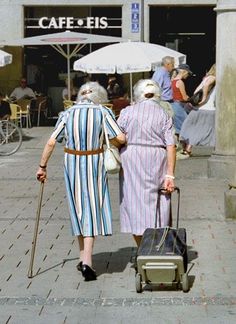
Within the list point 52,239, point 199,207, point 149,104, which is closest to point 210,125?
point 199,207

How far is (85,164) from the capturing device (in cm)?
805

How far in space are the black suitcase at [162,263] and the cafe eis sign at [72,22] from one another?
1983cm

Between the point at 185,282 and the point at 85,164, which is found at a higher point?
the point at 85,164

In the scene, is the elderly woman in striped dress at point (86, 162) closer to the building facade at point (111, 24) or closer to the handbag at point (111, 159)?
the handbag at point (111, 159)

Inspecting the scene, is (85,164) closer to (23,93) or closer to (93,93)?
(93,93)

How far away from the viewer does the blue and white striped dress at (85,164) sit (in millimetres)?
8016

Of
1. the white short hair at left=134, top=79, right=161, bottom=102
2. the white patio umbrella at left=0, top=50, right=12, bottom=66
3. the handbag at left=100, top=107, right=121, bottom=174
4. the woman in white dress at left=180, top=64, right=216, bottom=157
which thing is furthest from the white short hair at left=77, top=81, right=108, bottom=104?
the white patio umbrella at left=0, top=50, right=12, bottom=66

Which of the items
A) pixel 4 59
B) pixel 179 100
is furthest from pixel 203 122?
pixel 4 59

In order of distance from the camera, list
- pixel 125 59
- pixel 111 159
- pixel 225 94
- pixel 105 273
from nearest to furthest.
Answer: pixel 111 159, pixel 105 273, pixel 225 94, pixel 125 59

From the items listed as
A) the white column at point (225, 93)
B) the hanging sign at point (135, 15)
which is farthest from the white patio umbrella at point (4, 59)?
the white column at point (225, 93)

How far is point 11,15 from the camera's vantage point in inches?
1062

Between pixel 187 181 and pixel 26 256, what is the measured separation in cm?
549

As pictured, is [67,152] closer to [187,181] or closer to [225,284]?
[225,284]

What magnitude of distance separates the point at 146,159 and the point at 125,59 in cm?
1348
